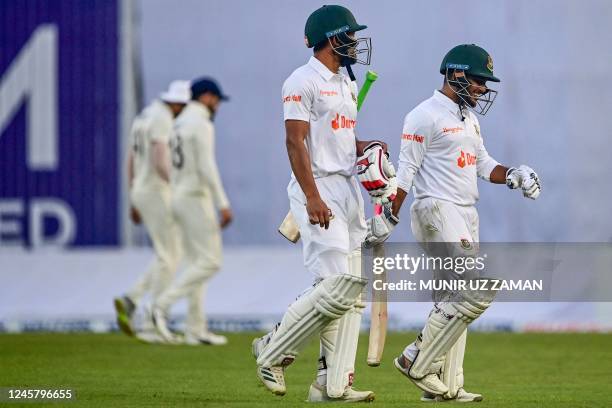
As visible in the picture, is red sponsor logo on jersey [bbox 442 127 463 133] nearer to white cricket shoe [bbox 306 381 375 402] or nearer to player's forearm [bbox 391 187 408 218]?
player's forearm [bbox 391 187 408 218]

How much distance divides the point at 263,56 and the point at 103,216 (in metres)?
2.16

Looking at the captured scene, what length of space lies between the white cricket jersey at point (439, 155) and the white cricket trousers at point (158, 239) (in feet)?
17.9

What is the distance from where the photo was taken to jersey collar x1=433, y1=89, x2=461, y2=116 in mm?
7562

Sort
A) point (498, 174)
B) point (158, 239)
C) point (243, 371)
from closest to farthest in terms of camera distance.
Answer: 1. point (498, 174)
2. point (243, 371)
3. point (158, 239)

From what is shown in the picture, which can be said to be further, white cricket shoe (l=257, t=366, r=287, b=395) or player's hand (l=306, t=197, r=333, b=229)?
white cricket shoe (l=257, t=366, r=287, b=395)

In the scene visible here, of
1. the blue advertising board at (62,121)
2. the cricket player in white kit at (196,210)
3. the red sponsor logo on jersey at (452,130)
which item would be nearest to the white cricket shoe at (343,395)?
the red sponsor logo on jersey at (452,130)

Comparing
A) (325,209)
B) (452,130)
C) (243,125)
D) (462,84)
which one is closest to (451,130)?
(452,130)

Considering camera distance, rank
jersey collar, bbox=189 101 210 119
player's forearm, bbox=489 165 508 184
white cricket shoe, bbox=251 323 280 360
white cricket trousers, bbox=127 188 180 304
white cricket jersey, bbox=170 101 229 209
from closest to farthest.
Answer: white cricket shoe, bbox=251 323 280 360, player's forearm, bbox=489 165 508 184, white cricket jersey, bbox=170 101 229 209, jersey collar, bbox=189 101 210 119, white cricket trousers, bbox=127 188 180 304

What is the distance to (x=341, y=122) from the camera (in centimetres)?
710

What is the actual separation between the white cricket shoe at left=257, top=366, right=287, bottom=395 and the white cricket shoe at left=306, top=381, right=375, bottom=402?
206 millimetres

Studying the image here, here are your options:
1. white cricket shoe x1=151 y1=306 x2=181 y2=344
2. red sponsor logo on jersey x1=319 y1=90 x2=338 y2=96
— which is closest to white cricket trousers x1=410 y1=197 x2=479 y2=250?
red sponsor logo on jersey x1=319 y1=90 x2=338 y2=96

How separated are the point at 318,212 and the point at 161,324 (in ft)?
18.4

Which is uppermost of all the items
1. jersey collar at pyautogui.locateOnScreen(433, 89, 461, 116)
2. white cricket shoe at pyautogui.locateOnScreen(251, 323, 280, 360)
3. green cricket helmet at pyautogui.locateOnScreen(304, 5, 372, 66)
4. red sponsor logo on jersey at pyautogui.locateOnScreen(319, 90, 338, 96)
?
green cricket helmet at pyautogui.locateOnScreen(304, 5, 372, 66)

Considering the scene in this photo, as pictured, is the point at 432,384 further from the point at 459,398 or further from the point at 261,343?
the point at 261,343
